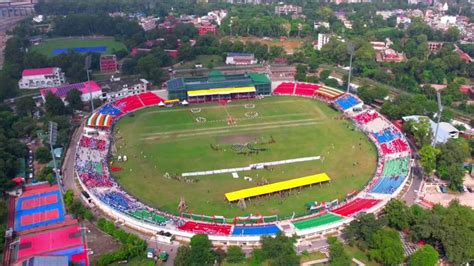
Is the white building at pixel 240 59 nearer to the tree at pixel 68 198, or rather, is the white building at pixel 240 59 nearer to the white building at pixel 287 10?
the white building at pixel 287 10

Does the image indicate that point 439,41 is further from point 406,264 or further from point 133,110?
point 406,264

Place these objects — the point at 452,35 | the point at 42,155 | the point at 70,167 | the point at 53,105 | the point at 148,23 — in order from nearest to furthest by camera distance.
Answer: the point at 70,167 < the point at 42,155 < the point at 53,105 < the point at 452,35 < the point at 148,23

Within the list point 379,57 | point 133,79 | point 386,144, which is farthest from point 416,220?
point 379,57

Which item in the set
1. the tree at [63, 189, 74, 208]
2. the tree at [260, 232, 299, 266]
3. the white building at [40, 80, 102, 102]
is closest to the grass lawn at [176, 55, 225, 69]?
the white building at [40, 80, 102, 102]

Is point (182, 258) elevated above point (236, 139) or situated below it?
above

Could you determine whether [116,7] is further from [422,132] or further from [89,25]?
[422,132]

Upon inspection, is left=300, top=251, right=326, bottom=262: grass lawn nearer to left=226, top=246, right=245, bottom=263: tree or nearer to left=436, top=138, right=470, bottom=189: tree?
left=226, top=246, right=245, bottom=263: tree

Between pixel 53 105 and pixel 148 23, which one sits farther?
pixel 148 23

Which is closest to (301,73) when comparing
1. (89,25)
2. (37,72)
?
(37,72)
